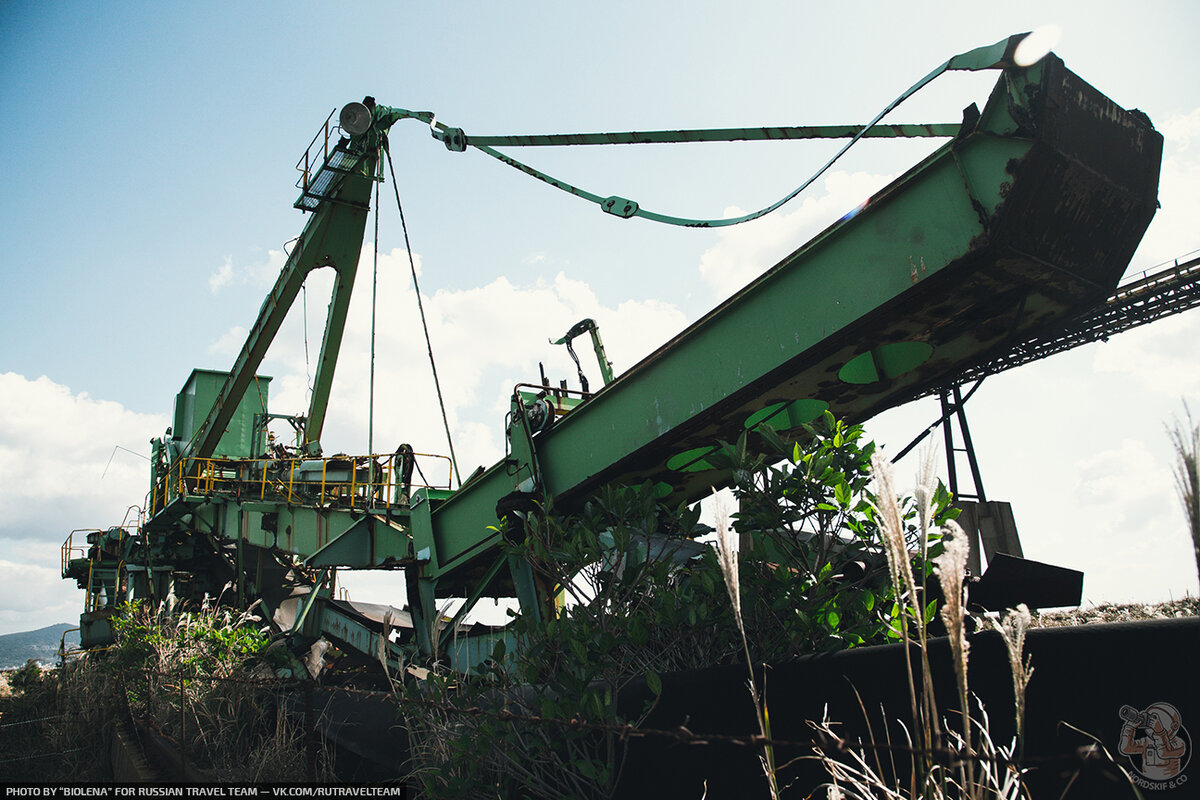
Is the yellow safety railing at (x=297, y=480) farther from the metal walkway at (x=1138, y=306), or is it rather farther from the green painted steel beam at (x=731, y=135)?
the metal walkway at (x=1138, y=306)

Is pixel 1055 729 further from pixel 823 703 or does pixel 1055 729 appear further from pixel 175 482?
pixel 175 482

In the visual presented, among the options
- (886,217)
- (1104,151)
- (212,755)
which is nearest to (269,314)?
(212,755)

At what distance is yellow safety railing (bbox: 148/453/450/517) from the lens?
42.5 feet

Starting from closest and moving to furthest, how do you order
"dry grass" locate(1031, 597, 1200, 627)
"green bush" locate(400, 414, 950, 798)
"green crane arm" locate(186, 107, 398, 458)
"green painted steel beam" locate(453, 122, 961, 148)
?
"green bush" locate(400, 414, 950, 798) → "green painted steel beam" locate(453, 122, 961, 148) → "dry grass" locate(1031, 597, 1200, 627) → "green crane arm" locate(186, 107, 398, 458)

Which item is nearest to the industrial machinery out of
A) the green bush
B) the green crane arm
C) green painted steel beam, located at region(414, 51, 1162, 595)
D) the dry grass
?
green painted steel beam, located at region(414, 51, 1162, 595)

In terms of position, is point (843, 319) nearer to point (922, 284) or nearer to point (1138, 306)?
point (922, 284)

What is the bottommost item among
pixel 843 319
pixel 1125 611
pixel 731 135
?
pixel 1125 611

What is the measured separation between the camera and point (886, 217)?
401 cm

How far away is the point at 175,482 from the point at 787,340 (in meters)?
16.5

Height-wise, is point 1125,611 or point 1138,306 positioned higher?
point 1138,306

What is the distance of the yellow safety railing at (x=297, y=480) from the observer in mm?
12956

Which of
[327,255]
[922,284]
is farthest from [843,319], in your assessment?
[327,255]

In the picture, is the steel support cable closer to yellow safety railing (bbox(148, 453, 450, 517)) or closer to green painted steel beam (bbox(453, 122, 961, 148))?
green painted steel beam (bbox(453, 122, 961, 148))

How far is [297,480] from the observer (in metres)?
14.1
